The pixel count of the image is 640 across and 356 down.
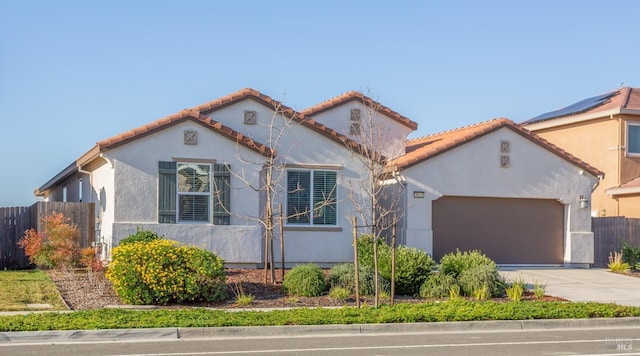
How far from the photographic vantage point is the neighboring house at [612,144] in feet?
104

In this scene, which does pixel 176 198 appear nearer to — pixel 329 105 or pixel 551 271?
pixel 329 105

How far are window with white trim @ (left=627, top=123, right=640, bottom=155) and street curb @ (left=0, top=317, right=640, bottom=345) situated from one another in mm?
17635

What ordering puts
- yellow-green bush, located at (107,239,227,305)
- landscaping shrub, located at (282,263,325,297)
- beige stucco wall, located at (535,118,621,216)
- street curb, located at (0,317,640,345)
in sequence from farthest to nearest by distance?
1. beige stucco wall, located at (535,118,621,216)
2. landscaping shrub, located at (282,263,325,297)
3. yellow-green bush, located at (107,239,227,305)
4. street curb, located at (0,317,640,345)

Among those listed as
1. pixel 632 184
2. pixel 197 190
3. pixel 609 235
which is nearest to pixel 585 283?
pixel 609 235

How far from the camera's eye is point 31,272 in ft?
75.2

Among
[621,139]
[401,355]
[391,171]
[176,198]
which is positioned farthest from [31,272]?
[621,139]

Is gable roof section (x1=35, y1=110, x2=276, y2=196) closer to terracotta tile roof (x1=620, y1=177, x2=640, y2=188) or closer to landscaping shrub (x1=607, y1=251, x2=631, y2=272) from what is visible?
landscaping shrub (x1=607, y1=251, x2=631, y2=272)

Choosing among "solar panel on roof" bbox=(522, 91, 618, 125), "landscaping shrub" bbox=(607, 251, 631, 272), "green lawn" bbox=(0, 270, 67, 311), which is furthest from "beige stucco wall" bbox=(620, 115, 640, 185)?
"green lawn" bbox=(0, 270, 67, 311)

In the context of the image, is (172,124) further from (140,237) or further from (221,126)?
(140,237)

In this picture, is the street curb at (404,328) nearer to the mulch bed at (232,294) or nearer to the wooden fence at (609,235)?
the mulch bed at (232,294)

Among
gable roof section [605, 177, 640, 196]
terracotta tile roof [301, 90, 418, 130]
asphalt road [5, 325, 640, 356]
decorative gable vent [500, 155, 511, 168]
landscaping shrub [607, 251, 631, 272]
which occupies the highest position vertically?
terracotta tile roof [301, 90, 418, 130]

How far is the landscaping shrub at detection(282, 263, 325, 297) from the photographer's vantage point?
18.5 m

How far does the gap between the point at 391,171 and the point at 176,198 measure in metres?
6.40

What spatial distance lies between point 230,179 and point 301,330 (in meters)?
9.58
